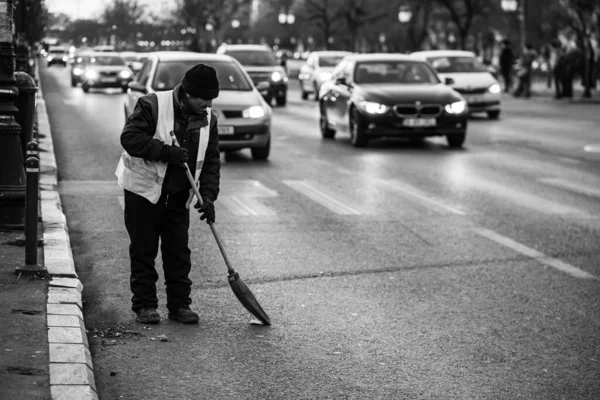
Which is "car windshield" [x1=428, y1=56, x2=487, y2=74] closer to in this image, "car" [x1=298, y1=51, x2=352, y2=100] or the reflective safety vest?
"car" [x1=298, y1=51, x2=352, y2=100]

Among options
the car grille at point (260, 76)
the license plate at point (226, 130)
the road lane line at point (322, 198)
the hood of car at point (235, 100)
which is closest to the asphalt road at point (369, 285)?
the road lane line at point (322, 198)

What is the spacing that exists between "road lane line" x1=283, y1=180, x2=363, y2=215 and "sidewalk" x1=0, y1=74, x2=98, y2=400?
3698 millimetres

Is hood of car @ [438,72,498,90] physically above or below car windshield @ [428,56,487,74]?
below

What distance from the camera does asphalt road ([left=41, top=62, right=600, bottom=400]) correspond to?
253 inches

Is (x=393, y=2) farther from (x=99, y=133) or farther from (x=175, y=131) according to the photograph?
(x=175, y=131)

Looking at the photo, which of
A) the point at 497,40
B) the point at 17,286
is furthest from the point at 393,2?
the point at 17,286

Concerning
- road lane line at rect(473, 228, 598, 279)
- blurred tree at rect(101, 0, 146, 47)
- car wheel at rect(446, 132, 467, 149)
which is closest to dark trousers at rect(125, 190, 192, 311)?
road lane line at rect(473, 228, 598, 279)

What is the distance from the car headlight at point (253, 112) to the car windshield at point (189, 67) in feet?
1.79

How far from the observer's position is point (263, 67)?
35562 millimetres

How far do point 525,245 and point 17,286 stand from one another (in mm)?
4605

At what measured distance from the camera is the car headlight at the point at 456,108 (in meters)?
20.9

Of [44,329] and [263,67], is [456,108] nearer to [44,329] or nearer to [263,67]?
[44,329]

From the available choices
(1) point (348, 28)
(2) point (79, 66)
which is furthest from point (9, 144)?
(1) point (348, 28)

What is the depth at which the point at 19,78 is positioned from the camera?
11.5 metres
